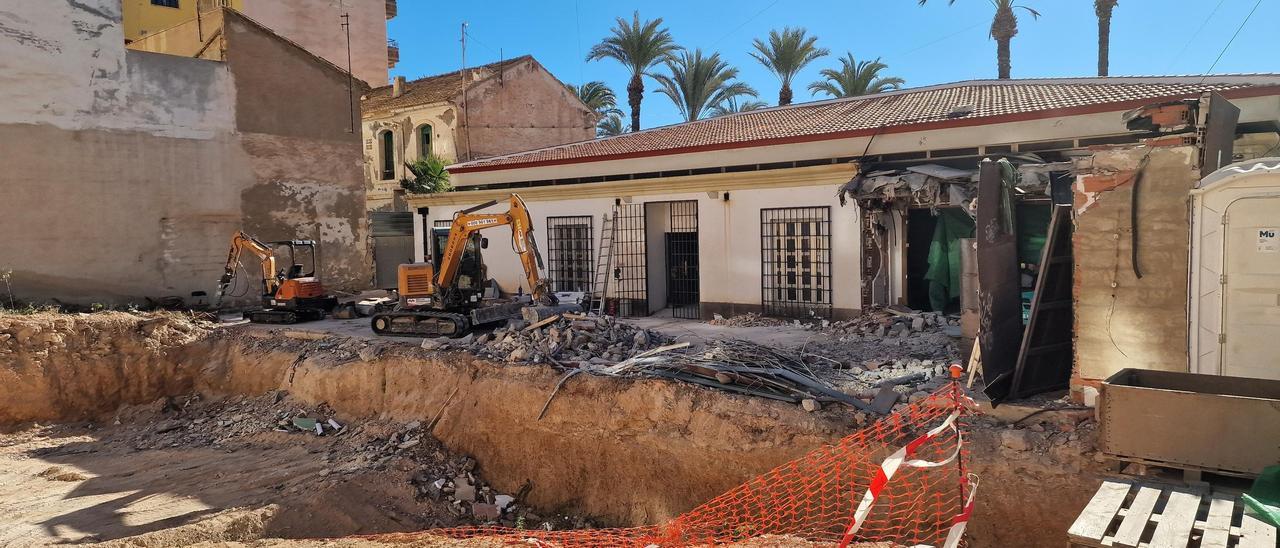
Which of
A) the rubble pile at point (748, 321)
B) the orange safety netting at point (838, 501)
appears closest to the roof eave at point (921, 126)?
the rubble pile at point (748, 321)

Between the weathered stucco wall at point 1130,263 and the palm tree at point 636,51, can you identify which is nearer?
the weathered stucco wall at point 1130,263

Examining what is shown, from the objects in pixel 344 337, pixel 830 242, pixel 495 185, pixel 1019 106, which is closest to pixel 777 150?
pixel 830 242

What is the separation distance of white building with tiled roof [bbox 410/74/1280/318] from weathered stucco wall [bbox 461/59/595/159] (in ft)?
27.1

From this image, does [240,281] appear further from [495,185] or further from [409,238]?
[495,185]

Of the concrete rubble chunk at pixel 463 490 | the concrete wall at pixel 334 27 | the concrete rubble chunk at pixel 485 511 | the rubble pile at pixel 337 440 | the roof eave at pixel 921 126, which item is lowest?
the concrete rubble chunk at pixel 485 511

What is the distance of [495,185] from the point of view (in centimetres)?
1817

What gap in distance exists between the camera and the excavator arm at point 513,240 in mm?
12422

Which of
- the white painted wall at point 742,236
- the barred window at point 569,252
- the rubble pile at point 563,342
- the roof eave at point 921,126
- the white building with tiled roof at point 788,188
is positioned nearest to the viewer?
the roof eave at point 921,126

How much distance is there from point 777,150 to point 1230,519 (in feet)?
36.3

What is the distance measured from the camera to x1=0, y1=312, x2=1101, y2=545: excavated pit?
26.5 ft

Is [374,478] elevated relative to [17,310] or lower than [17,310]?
lower

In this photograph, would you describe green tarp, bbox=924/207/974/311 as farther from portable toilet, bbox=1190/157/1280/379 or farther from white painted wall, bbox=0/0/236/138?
white painted wall, bbox=0/0/236/138

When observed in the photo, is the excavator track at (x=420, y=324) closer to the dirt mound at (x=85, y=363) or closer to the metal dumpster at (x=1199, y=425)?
the dirt mound at (x=85, y=363)

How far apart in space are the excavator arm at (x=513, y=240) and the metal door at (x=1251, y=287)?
8.74 metres
